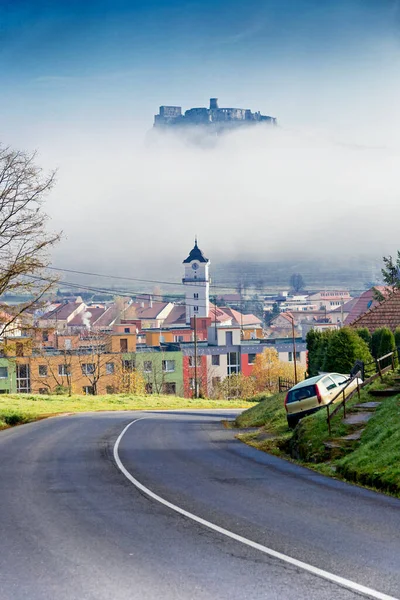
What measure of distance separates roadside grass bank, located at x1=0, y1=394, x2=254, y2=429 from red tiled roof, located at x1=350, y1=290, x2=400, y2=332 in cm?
1070

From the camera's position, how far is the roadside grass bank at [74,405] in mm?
40875

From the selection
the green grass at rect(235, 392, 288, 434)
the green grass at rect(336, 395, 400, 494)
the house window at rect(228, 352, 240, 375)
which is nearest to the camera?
the green grass at rect(336, 395, 400, 494)

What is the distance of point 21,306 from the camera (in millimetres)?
34781

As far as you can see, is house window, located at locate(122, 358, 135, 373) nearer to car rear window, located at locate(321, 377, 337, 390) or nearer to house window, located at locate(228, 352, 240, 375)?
house window, located at locate(228, 352, 240, 375)

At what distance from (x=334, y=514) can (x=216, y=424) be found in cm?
2310

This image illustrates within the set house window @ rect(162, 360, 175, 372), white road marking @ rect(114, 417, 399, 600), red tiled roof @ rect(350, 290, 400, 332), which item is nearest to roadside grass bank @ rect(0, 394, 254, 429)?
red tiled roof @ rect(350, 290, 400, 332)

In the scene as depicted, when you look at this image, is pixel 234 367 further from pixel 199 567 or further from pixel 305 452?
pixel 199 567

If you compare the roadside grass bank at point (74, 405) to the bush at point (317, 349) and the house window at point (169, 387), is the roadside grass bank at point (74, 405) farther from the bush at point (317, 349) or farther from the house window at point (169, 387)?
the house window at point (169, 387)

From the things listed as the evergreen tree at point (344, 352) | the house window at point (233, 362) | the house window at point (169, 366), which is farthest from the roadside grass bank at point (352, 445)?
the house window at point (233, 362)

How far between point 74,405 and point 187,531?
41.1 m

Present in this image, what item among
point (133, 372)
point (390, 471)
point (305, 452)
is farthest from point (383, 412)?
point (133, 372)

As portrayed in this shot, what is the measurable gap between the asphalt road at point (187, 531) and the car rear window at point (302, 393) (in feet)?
14.9

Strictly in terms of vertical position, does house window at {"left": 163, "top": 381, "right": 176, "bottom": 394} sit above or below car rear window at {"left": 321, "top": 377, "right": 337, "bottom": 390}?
below

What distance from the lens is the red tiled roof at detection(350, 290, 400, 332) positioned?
162 feet
